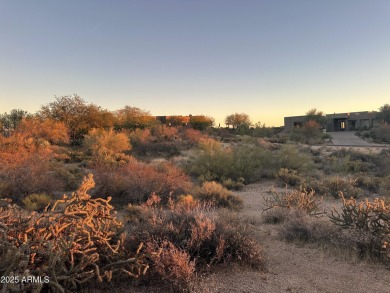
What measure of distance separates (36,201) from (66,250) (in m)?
7.39

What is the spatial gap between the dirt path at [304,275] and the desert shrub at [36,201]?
7154 mm

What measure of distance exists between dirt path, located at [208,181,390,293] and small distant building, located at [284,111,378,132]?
6165 centimetres

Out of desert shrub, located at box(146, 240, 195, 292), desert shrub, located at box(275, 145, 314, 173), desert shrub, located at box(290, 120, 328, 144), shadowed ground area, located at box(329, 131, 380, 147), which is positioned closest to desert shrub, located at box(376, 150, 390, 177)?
desert shrub, located at box(275, 145, 314, 173)

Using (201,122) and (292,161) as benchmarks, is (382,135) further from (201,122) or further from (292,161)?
(292,161)

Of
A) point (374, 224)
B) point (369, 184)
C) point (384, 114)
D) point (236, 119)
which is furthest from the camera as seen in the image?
point (236, 119)

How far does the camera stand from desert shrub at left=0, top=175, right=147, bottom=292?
3.90 m

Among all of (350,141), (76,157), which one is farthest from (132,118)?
(350,141)

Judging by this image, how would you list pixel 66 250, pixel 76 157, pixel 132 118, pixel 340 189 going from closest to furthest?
pixel 66 250 → pixel 340 189 → pixel 76 157 → pixel 132 118

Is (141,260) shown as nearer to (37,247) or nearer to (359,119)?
(37,247)

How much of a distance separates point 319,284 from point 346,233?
7.23ft

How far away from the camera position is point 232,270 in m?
5.30

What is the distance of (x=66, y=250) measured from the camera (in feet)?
13.7

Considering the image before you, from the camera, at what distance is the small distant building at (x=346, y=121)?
65.8 m

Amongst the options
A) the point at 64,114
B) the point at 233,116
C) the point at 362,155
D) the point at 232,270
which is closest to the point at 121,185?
the point at 232,270
